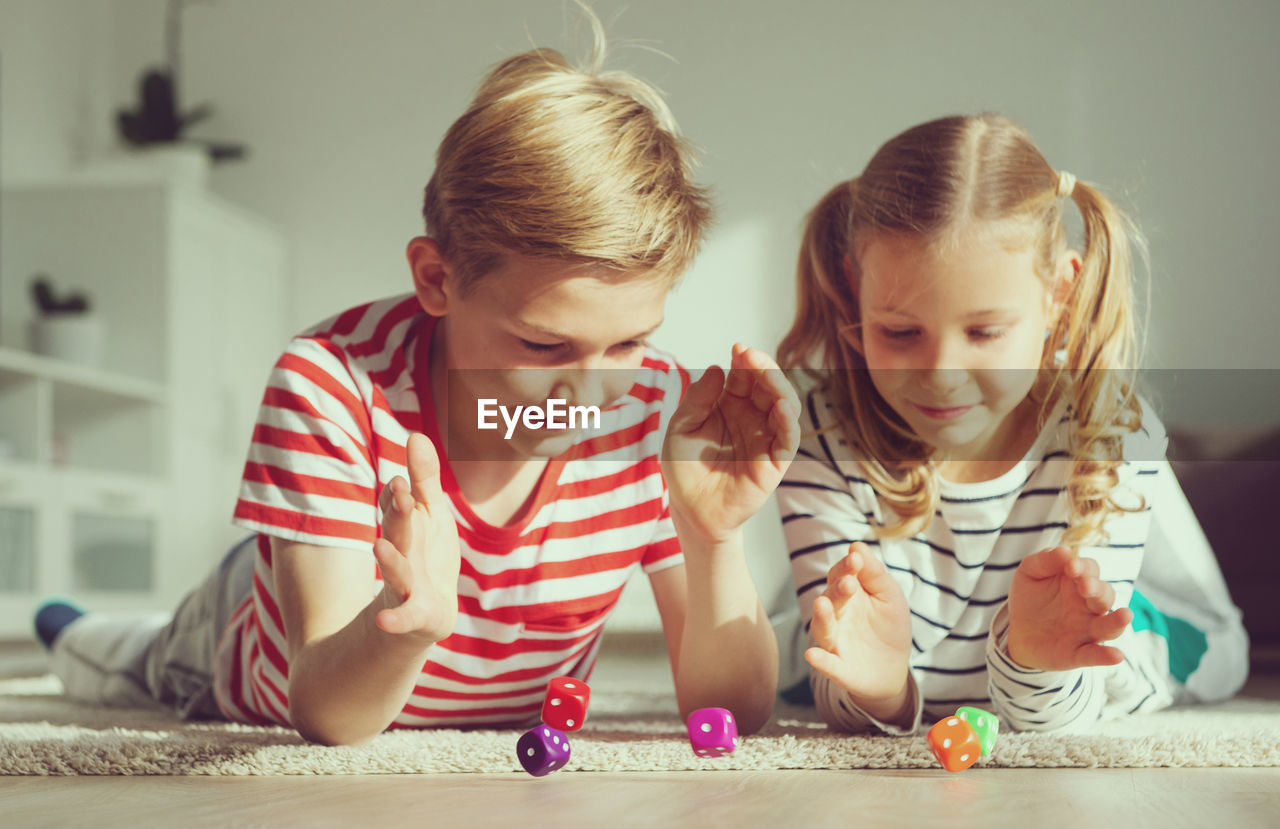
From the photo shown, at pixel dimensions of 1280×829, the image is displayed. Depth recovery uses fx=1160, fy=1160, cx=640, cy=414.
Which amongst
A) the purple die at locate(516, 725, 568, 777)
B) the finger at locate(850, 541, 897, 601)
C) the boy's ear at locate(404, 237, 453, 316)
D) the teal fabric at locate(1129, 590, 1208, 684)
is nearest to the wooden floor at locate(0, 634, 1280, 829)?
the purple die at locate(516, 725, 568, 777)

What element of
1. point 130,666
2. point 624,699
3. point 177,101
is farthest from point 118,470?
point 624,699

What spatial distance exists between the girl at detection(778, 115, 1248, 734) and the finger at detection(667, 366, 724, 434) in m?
0.21

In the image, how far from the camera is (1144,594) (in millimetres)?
1424

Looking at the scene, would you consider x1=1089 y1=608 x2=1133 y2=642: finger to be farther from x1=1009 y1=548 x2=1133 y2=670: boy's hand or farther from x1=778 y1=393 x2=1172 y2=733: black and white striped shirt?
x1=778 y1=393 x2=1172 y2=733: black and white striped shirt

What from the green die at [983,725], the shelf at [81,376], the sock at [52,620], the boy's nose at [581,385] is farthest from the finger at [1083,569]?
the shelf at [81,376]

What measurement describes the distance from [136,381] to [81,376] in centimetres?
27

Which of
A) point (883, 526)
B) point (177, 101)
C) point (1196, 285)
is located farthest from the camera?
point (177, 101)

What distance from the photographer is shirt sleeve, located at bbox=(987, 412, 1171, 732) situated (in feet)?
2.75

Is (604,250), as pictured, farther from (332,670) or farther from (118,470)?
(118,470)

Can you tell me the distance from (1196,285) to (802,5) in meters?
1.24

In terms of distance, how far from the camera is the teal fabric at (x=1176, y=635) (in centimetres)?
131

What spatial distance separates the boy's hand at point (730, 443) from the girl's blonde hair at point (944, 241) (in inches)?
9.1

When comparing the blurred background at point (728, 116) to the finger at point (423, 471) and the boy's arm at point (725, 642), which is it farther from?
the finger at point (423, 471)

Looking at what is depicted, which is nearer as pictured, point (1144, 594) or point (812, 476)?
point (812, 476)
